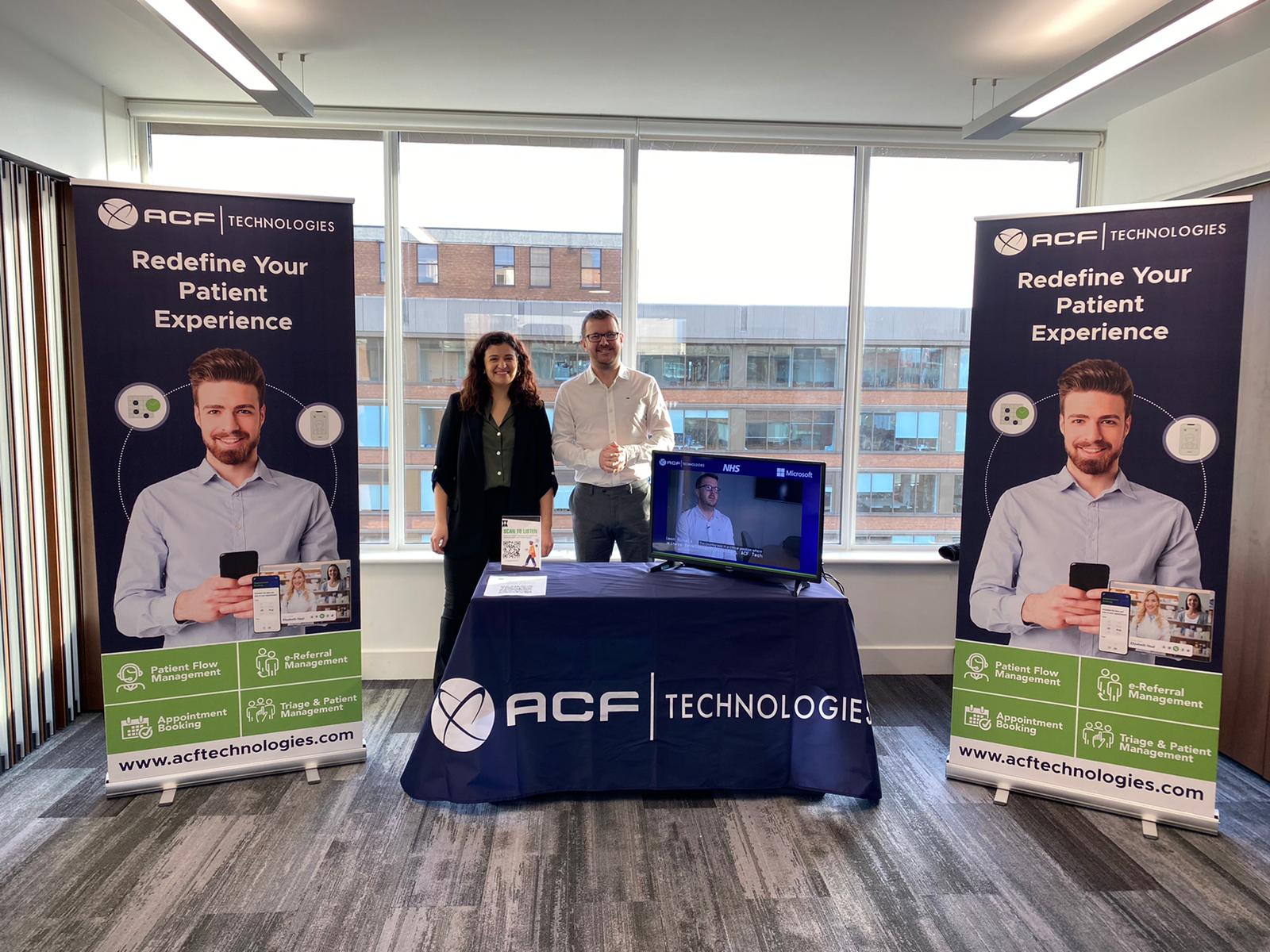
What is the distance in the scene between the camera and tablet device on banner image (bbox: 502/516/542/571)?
3018 millimetres

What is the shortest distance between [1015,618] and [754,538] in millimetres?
1016

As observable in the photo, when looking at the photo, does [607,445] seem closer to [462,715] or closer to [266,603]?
[462,715]

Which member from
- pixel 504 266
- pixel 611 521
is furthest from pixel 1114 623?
pixel 504 266

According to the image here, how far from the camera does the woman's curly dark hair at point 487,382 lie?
137 inches

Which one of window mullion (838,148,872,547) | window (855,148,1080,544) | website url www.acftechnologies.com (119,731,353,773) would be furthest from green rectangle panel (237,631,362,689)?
window (855,148,1080,544)

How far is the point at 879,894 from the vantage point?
2377 millimetres

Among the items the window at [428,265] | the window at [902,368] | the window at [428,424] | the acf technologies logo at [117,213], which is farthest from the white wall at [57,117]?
the window at [902,368]

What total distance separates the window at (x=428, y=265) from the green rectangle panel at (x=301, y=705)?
2140 millimetres

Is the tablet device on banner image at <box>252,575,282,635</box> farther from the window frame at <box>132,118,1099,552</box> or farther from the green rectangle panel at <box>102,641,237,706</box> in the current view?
the window frame at <box>132,118,1099,552</box>

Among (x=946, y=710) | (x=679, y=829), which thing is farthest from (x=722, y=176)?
(x=679, y=829)

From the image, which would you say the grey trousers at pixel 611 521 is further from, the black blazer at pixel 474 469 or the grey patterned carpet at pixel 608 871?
the grey patterned carpet at pixel 608 871

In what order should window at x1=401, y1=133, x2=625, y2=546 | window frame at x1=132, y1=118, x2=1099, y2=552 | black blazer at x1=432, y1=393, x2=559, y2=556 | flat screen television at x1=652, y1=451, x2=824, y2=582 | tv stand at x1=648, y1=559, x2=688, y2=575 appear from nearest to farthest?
1. flat screen television at x1=652, y1=451, x2=824, y2=582
2. tv stand at x1=648, y1=559, x2=688, y2=575
3. black blazer at x1=432, y1=393, x2=559, y2=556
4. window frame at x1=132, y1=118, x2=1099, y2=552
5. window at x1=401, y1=133, x2=625, y2=546

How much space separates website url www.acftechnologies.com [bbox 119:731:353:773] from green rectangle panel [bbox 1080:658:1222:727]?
2813 millimetres

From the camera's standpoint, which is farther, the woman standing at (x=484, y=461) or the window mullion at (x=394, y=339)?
the window mullion at (x=394, y=339)
